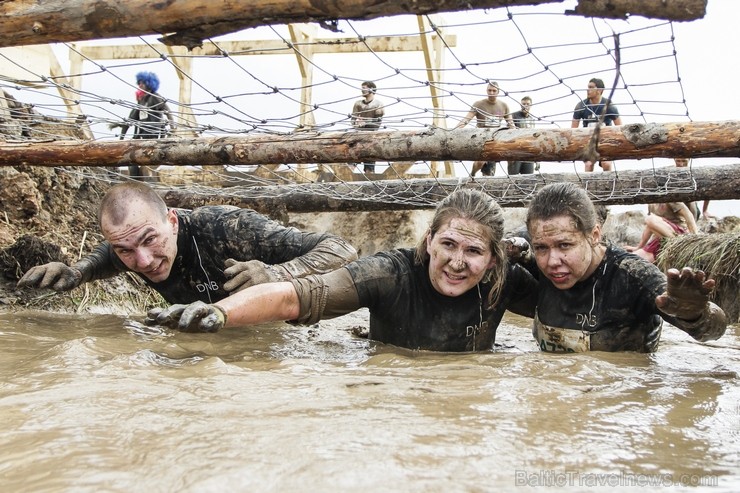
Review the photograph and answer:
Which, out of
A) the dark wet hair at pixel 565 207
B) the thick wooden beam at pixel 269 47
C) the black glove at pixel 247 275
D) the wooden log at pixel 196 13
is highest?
the thick wooden beam at pixel 269 47

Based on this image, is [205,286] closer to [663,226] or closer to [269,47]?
[663,226]

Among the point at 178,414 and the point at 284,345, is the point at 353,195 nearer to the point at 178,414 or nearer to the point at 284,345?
the point at 284,345

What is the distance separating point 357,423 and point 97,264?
3.12 m

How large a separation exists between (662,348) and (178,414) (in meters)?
3.49

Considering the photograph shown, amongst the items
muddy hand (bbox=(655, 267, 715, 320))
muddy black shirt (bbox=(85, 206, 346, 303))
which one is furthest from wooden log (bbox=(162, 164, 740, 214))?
muddy hand (bbox=(655, 267, 715, 320))

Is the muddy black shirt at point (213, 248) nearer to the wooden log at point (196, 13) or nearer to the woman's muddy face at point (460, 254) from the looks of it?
the woman's muddy face at point (460, 254)

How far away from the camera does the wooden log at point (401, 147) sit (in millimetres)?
3596

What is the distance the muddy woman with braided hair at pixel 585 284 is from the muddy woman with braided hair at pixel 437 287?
0.23 metres

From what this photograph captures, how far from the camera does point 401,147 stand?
13.1 feet

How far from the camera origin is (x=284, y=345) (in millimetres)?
4336

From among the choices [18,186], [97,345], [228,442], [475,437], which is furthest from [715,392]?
[18,186]

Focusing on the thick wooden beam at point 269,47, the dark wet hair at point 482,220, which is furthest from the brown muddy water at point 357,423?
the thick wooden beam at point 269,47

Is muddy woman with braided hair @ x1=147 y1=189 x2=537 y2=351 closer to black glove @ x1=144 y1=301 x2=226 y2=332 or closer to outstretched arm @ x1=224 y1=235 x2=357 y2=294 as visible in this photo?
outstretched arm @ x1=224 y1=235 x2=357 y2=294

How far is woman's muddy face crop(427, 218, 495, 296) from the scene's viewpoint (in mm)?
3766
